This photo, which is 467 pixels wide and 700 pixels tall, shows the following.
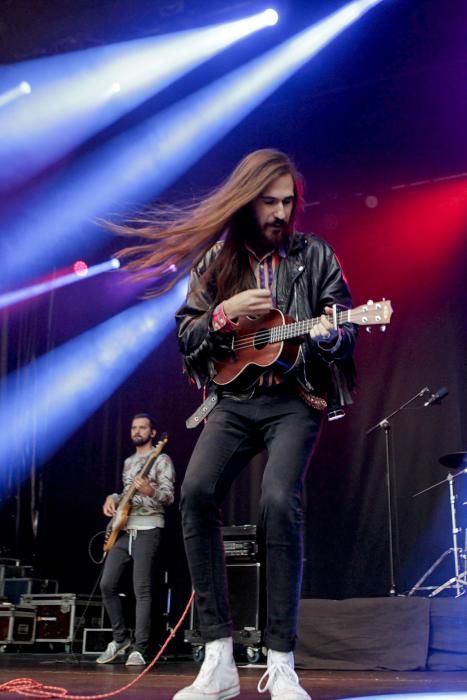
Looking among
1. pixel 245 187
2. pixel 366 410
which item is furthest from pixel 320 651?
pixel 245 187

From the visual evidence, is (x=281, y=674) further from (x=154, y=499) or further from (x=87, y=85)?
(x=87, y=85)

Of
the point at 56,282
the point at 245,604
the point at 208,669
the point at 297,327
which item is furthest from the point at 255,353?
the point at 56,282

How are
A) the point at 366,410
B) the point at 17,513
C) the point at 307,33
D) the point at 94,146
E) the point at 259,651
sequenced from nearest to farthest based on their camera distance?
the point at 259,651, the point at 307,33, the point at 366,410, the point at 94,146, the point at 17,513

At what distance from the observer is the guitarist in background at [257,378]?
256 cm

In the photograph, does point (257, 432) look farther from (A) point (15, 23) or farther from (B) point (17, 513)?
(B) point (17, 513)

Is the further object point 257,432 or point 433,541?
point 433,541

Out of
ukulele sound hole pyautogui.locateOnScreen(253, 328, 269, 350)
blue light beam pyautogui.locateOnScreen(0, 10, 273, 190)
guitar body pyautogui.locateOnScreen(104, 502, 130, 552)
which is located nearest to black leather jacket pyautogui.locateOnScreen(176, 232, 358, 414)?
ukulele sound hole pyautogui.locateOnScreen(253, 328, 269, 350)

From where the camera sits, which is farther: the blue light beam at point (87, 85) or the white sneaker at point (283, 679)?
the blue light beam at point (87, 85)

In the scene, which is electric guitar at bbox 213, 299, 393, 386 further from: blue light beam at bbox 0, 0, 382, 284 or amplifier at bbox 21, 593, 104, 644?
amplifier at bbox 21, 593, 104, 644

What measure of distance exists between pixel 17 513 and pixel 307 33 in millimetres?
6319

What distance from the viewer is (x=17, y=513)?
9633 millimetres

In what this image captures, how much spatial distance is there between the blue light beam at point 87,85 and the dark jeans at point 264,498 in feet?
18.9

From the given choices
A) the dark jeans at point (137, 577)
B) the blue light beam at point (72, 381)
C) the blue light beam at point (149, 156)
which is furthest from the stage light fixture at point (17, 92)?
the dark jeans at point (137, 577)

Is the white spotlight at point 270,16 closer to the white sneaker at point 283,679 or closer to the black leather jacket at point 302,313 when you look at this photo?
the black leather jacket at point 302,313
